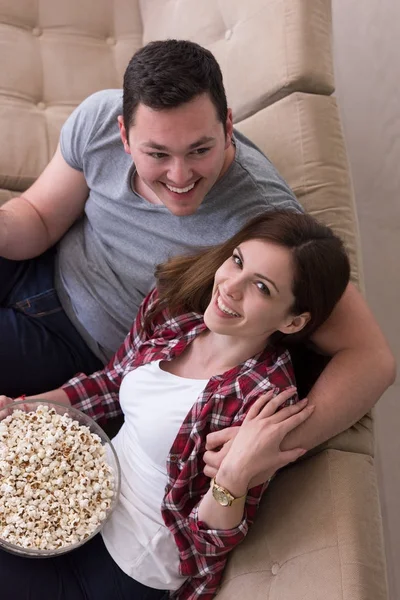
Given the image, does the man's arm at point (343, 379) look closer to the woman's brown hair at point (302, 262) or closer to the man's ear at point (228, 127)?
the woman's brown hair at point (302, 262)

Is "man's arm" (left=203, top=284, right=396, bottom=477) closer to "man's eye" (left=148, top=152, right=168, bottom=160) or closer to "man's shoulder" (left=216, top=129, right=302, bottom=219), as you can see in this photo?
"man's shoulder" (left=216, top=129, right=302, bottom=219)

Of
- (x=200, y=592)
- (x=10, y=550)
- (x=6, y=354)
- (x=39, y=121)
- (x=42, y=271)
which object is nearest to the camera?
(x=10, y=550)

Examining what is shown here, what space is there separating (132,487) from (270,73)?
3.75ft

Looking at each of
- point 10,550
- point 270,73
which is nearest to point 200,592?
point 10,550

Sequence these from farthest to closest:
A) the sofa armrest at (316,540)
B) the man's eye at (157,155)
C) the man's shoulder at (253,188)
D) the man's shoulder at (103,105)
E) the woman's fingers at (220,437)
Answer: the man's shoulder at (103,105), the man's shoulder at (253,188), the man's eye at (157,155), the woman's fingers at (220,437), the sofa armrest at (316,540)

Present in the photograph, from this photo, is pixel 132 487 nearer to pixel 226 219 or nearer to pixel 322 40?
pixel 226 219

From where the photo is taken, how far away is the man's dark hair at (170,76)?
1.40 meters

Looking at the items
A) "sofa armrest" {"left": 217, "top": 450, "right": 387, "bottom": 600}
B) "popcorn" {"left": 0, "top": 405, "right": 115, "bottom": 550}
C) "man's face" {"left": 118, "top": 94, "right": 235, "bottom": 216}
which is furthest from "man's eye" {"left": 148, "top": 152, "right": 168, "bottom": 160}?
"sofa armrest" {"left": 217, "top": 450, "right": 387, "bottom": 600}

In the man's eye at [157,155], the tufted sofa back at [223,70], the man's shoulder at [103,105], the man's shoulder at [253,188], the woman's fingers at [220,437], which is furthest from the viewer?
the tufted sofa back at [223,70]

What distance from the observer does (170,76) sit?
4.58 ft

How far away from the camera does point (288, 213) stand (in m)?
1.43

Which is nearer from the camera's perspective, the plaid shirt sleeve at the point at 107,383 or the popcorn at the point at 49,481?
the popcorn at the point at 49,481

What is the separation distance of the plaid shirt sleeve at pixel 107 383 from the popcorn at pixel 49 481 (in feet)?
0.51

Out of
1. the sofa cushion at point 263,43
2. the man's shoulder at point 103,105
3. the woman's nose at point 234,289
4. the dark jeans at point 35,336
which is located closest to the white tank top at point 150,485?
the woman's nose at point 234,289
